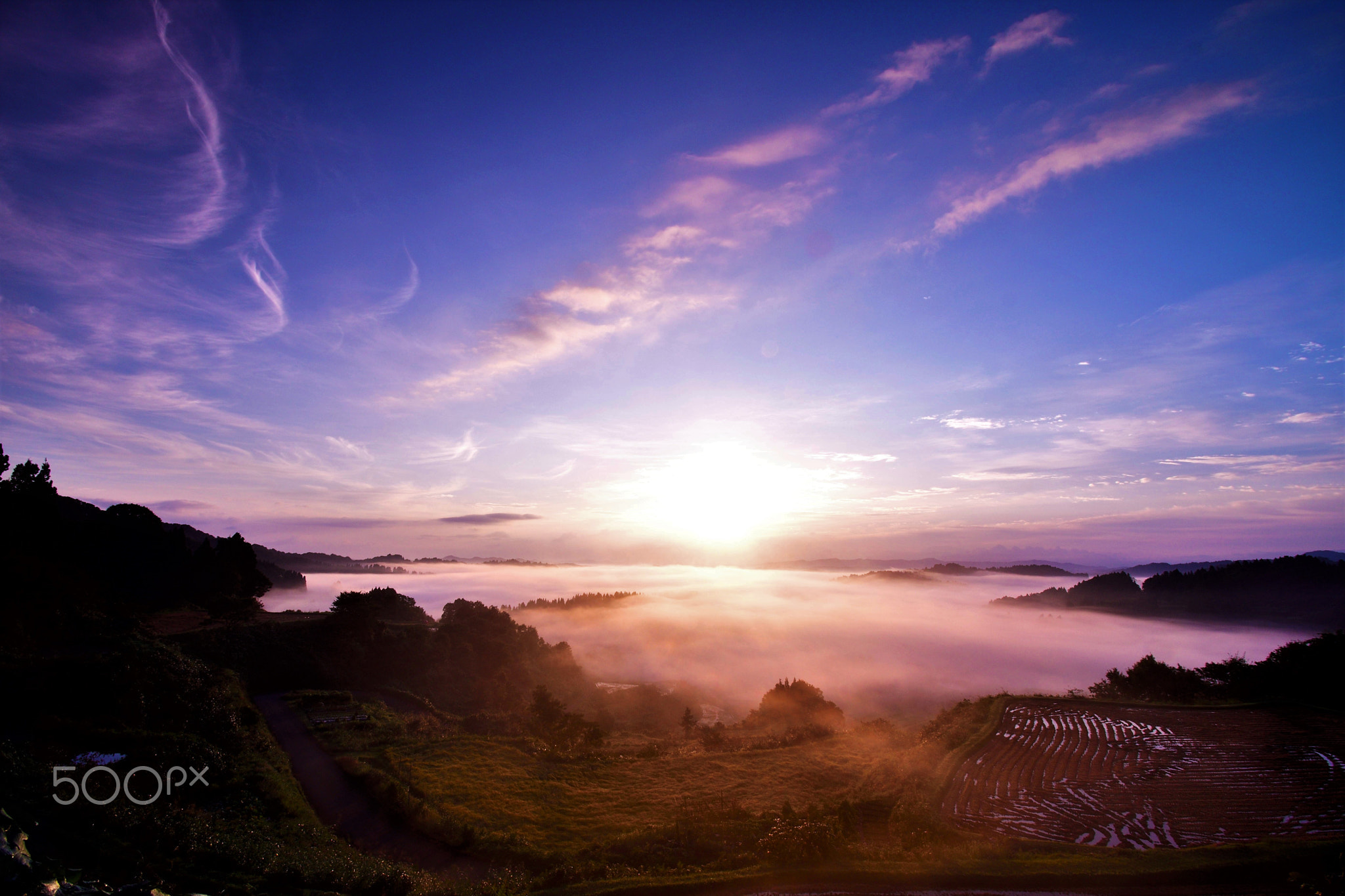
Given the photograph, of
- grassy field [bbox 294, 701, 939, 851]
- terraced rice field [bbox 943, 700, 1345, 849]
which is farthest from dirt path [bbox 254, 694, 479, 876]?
terraced rice field [bbox 943, 700, 1345, 849]

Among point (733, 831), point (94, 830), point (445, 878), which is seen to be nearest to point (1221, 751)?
point (733, 831)

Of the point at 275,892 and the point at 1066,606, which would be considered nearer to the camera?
the point at 275,892

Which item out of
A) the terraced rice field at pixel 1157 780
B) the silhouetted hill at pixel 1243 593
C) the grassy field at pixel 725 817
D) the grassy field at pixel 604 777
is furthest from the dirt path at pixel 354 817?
the silhouetted hill at pixel 1243 593

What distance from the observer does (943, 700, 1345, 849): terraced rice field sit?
1752 centimetres

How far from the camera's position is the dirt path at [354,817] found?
1603 cm

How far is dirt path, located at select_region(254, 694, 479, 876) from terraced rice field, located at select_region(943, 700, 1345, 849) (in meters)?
17.7

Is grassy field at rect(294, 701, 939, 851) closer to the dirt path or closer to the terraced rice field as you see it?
the dirt path

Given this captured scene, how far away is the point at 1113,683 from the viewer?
47781 millimetres

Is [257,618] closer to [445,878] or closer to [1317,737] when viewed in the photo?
[445,878]

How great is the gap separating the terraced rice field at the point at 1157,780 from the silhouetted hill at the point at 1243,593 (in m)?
112

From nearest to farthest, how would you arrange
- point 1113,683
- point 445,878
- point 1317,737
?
point 445,878, point 1317,737, point 1113,683

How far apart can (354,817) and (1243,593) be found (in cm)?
17432

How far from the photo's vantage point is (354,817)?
18.8 metres

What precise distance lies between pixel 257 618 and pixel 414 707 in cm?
2068
